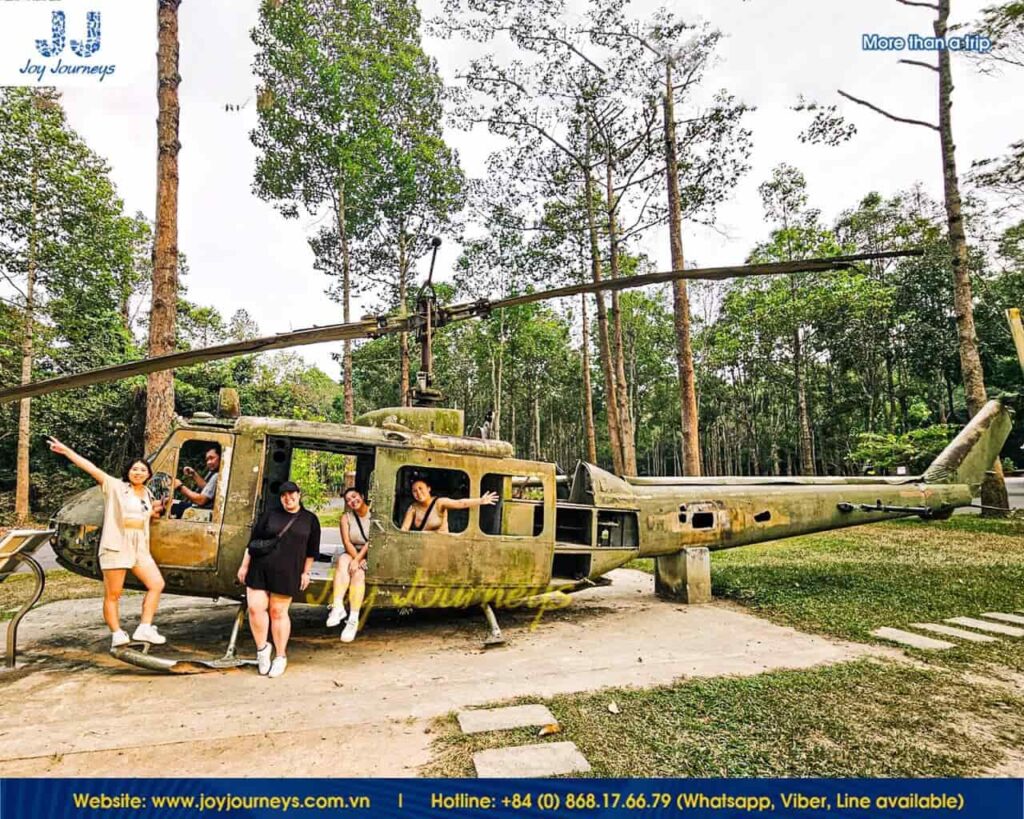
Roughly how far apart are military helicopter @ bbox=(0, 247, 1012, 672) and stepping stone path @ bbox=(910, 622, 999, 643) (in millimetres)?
1640

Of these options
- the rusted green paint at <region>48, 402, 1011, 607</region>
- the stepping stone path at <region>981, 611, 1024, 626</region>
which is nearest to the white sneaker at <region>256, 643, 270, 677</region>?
the rusted green paint at <region>48, 402, 1011, 607</region>

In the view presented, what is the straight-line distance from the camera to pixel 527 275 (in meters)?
22.4

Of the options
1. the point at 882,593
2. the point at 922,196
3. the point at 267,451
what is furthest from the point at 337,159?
the point at 922,196

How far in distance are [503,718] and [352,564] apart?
2.13 m

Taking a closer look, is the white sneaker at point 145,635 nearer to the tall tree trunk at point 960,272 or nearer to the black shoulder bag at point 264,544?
the black shoulder bag at point 264,544

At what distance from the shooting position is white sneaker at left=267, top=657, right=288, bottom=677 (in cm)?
452

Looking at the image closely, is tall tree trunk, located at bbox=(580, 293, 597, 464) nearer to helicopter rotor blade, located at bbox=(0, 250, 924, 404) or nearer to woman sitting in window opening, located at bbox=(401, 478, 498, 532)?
woman sitting in window opening, located at bbox=(401, 478, 498, 532)

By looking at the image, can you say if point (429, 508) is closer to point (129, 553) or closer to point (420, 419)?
point (420, 419)

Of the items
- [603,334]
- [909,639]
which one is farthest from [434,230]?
[909,639]

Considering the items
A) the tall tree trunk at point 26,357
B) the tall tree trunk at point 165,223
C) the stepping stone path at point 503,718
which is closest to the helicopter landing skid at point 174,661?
the stepping stone path at point 503,718

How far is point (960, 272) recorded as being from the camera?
12117 millimetres

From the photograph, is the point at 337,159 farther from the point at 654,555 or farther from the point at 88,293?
the point at 654,555

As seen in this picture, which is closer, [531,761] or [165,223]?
[531,761]
